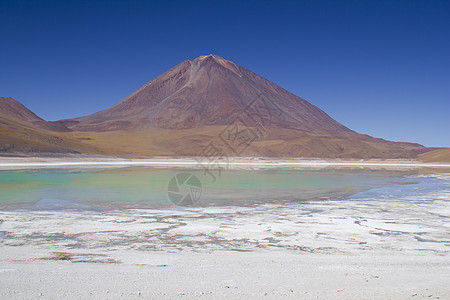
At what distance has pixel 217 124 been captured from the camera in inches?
5236

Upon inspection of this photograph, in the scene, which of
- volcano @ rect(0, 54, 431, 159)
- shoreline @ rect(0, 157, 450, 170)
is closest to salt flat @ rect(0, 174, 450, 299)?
shoreline @ rect(0, 157, 450, 170)

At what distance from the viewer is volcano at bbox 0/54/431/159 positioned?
8288 centimetres

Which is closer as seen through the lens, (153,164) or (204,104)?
(153,164)

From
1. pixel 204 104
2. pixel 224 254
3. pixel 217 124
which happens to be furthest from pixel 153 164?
pixel 204 104

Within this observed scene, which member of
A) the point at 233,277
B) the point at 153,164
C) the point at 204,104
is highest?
the point at 204,104

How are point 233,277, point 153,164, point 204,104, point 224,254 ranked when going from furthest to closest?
point 204,104 < point 153,164 < point 224,254 < point 233,277

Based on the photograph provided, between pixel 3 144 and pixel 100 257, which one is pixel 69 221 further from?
pixel 3 144

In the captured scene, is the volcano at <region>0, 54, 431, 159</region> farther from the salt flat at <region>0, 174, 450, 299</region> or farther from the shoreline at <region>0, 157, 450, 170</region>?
the salt flat at <region>0, 174, 450, 299</region>

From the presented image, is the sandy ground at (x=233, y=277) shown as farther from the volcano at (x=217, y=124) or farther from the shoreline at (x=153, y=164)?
the volcano at (x=217, y=124)

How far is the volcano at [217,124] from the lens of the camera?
82875 millimetres

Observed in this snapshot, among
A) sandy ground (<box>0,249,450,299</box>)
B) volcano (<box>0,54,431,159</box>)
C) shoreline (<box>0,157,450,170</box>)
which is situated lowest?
sandy ground (<box>0,249,450,299</box>)

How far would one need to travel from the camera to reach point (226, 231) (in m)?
7.89

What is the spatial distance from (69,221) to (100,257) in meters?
3.58

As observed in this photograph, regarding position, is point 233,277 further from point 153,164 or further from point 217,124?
point 217,124
